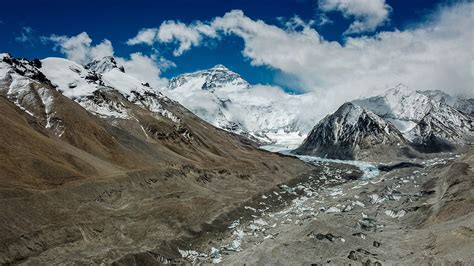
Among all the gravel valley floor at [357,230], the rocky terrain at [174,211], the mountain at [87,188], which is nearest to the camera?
the gravel valley floor at [357,230]

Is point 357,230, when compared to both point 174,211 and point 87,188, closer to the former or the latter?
point 174,211

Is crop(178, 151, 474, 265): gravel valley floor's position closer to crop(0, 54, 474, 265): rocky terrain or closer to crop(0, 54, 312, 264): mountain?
crop(0, 54, 474, 265): rocky terrain

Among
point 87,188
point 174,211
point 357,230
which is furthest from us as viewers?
point 174,211

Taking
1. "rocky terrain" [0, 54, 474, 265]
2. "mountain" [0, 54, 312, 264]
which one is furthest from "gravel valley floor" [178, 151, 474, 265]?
"mountain" [0, 54, 312, 264]

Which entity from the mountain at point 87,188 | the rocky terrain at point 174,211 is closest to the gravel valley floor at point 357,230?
the rocky terrain at point 174,211

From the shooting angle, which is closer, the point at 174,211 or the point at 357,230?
the point at 357,230

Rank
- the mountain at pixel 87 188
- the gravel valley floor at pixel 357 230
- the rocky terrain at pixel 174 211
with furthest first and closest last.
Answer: the mountain at pixel 87 188 → the rocky terrain at pixel 174 211 → the gravel valley floor at pixel 357 230

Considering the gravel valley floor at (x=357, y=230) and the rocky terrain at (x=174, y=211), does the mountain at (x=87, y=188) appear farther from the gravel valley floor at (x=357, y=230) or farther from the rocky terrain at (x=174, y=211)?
the gravel valley floor at (x=357, y=230)

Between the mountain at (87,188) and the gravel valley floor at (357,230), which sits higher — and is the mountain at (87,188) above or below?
above

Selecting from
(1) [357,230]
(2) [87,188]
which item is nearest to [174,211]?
(2) [87,188]

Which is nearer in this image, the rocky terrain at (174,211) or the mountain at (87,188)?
the rocky terrain at (174,211)

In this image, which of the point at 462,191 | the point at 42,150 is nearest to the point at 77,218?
the point at 42,150
